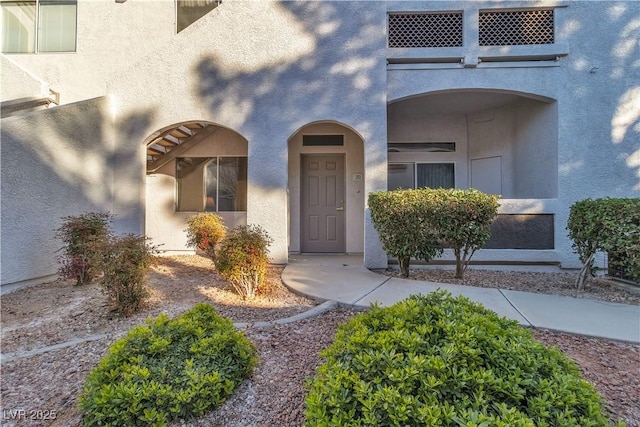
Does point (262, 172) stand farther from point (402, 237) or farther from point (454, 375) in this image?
point (454, 375)

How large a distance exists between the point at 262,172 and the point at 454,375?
5.72 meters

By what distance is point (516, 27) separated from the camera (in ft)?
21.7

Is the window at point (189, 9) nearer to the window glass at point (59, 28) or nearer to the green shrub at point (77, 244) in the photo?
the window glass at point (59, 28)

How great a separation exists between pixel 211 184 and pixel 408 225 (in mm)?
5725

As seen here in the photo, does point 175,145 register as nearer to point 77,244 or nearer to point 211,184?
point 211,184

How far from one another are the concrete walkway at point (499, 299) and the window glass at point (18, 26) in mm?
9493


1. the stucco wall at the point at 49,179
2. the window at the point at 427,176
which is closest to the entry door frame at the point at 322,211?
the window at the point at 427,176

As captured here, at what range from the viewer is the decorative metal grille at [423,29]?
22.0ft

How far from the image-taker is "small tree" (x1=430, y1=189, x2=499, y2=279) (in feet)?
16.3

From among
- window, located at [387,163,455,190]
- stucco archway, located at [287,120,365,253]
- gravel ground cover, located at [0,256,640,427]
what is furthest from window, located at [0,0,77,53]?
window, located at [387,163,455,190]

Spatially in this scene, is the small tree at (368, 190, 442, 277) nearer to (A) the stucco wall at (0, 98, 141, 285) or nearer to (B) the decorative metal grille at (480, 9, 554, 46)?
(B) the decorative metal grille at (480, 9, 554, 46)

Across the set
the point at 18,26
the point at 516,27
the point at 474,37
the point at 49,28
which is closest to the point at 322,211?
the point at 474,37

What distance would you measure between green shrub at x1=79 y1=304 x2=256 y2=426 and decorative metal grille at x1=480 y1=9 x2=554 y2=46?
7487 mm

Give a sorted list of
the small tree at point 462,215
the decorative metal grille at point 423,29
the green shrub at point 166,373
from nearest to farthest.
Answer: the green shrub at point 166,373 < the small tree at point 462,215 < the decorative metal grille at point 423,29
